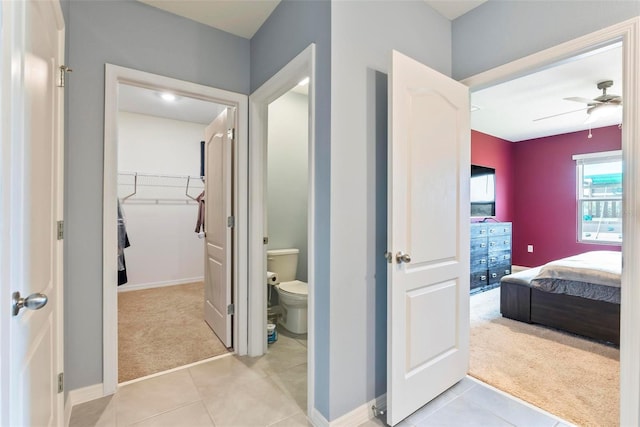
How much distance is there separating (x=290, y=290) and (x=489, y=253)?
3370mm

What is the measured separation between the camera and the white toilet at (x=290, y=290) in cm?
275

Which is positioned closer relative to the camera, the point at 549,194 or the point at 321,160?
the point at 321,160

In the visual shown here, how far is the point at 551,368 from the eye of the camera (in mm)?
2234

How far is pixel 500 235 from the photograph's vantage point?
4773 millimetres

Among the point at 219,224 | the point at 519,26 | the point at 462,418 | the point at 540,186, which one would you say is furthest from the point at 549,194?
the point at 219,224

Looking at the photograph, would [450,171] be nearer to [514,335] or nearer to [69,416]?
[514,335]

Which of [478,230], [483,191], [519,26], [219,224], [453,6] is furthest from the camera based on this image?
[483,191]

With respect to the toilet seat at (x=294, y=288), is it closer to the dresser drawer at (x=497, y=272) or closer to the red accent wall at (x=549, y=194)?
the dresser drawer at (x=497, y=272)

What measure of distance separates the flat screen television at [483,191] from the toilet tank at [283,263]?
3.26 metres

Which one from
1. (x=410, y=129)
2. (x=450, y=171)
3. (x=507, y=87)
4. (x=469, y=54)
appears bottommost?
(x=450, y=171)

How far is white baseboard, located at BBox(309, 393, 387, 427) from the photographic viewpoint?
158 centimetres

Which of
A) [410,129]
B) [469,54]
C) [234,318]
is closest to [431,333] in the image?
[410,129]

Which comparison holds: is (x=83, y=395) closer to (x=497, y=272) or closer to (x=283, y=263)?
(x=283, y=263)

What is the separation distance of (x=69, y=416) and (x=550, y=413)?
2730 mm
